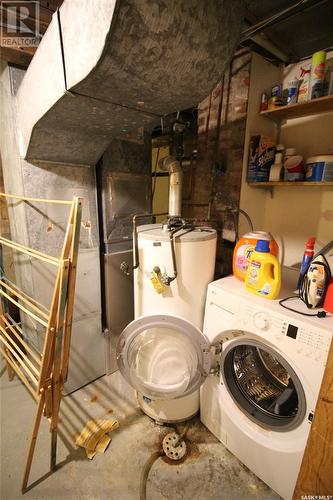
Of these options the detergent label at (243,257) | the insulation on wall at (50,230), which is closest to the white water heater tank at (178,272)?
the detergent label at (243,257)

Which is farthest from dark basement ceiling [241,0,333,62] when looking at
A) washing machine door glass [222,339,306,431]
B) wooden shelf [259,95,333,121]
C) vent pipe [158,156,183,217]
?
washing machine door glass [222,339,306,431]

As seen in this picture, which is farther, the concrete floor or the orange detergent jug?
the orange detergent jug

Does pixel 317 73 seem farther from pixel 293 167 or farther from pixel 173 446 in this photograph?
pixel 173 446

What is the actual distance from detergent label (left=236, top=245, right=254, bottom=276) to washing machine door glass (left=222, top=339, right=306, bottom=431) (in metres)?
0.41

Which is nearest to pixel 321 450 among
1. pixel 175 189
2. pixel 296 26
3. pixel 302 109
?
pixel 175 189

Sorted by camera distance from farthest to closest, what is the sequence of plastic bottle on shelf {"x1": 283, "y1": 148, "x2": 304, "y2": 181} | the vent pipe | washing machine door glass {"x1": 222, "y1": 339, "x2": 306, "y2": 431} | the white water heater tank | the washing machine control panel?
plastic bottle on shelf {"x1": 283, "y1": 148, "x2": 304, "y2": 181} → the vent pipe → the white water heater tank → washing machine door glass {"x1": 222, "y1": 339, "x2": 306, "y2": 431} → the washing machine control panel

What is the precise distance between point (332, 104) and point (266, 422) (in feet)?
6.19

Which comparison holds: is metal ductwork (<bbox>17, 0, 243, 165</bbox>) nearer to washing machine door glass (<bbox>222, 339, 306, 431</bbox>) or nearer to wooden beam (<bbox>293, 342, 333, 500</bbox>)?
wooden beam (<bbox>293, 342, 333, 500</bbox>)

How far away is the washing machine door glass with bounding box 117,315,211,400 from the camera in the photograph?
50.0 inches

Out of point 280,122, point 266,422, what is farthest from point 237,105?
point 266,422

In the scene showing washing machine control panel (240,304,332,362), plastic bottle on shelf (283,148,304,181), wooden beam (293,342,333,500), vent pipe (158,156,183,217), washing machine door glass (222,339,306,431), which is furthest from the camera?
plastic bottle on shelf (283,148,304,181)

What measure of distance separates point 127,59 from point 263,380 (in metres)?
1.64

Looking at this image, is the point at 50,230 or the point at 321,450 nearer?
the point at 321,450

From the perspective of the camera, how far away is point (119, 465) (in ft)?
4.25
